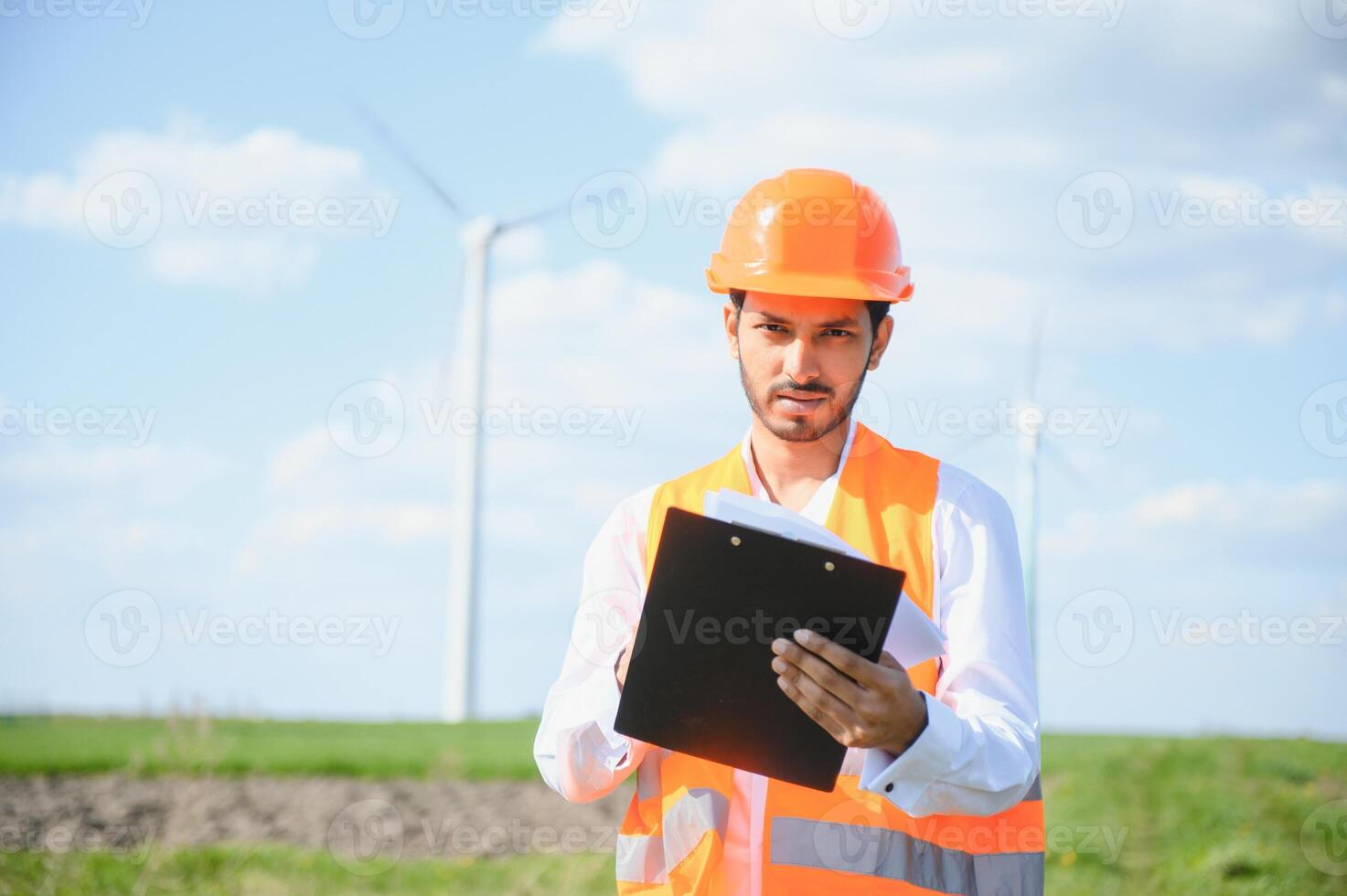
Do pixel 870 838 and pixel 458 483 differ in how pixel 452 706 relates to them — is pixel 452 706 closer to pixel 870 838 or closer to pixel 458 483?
pixel 458 483

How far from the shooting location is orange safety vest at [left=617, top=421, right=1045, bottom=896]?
325cm

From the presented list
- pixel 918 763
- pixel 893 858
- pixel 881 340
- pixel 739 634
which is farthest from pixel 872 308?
pixel 893 858

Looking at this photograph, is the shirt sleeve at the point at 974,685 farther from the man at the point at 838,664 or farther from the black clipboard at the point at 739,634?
the black clipboard at the point at 739,634

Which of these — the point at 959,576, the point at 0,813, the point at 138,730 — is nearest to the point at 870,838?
the point at 959,576

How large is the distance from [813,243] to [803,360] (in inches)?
15.7

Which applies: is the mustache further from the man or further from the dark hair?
the dark hair

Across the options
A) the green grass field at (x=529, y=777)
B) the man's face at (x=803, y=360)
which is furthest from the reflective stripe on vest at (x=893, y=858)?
the green grass field at (x=529, y=777)

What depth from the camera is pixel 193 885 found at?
9070 mm

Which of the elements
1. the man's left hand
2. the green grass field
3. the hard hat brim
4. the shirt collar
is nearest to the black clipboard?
the man's left hand

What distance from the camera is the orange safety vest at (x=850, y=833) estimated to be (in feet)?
10.6

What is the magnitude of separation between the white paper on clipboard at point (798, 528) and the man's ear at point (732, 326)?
0.83 metres

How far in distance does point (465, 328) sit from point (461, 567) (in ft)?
10.5

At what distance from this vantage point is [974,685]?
319 cm

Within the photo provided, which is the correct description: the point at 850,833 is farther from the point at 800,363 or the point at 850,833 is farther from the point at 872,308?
the point at 872,308
